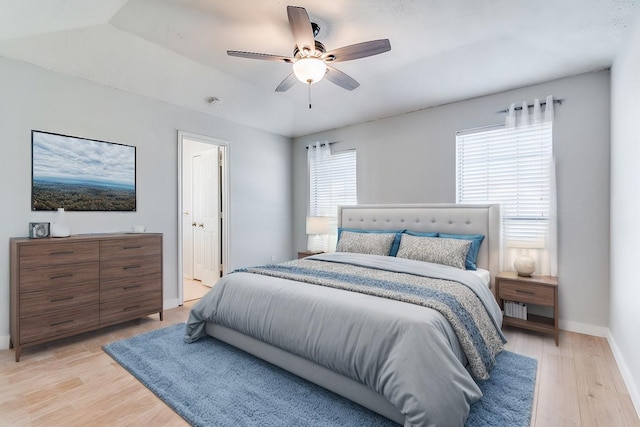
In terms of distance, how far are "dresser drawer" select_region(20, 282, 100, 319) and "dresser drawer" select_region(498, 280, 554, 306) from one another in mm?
4019

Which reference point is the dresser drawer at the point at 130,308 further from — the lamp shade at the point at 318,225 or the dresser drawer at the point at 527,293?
the dresser drawer at the point at 527,293

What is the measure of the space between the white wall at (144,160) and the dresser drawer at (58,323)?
40 cm

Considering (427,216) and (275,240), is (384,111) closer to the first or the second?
(427,216)

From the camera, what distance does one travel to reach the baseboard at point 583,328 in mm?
2914

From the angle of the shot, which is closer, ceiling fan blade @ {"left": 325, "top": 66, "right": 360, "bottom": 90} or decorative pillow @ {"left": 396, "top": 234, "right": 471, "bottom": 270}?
ceiling fan blade @ {"left": 325, "top": 66, "right": 360, "bottom": 90}

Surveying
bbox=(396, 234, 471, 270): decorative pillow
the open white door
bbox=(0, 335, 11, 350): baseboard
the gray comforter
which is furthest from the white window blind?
bbox=(0, 335, 11, 350): baseboard

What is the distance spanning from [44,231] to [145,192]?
3.40 feet

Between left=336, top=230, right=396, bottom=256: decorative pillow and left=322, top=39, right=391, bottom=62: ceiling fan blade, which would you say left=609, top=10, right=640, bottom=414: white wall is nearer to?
left=322, top=39, right=391, bottom=62: ceiling fan blade

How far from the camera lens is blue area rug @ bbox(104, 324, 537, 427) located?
5.83 feet

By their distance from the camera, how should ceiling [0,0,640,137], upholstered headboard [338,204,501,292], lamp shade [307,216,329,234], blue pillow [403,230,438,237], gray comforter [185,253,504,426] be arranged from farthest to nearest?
lamp shade [307,216,329,234]
blue pillow [403,230,438,237]
upholstered headboard [338,204,501,292]
ceiling [0,0,640,137]
gray comforter [185,253,504,426]

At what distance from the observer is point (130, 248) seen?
3.15m

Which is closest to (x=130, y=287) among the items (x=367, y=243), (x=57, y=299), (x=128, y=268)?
Result: (x=128, y=268)

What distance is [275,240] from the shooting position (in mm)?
5289

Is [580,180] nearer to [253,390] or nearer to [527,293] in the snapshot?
[527,293]
